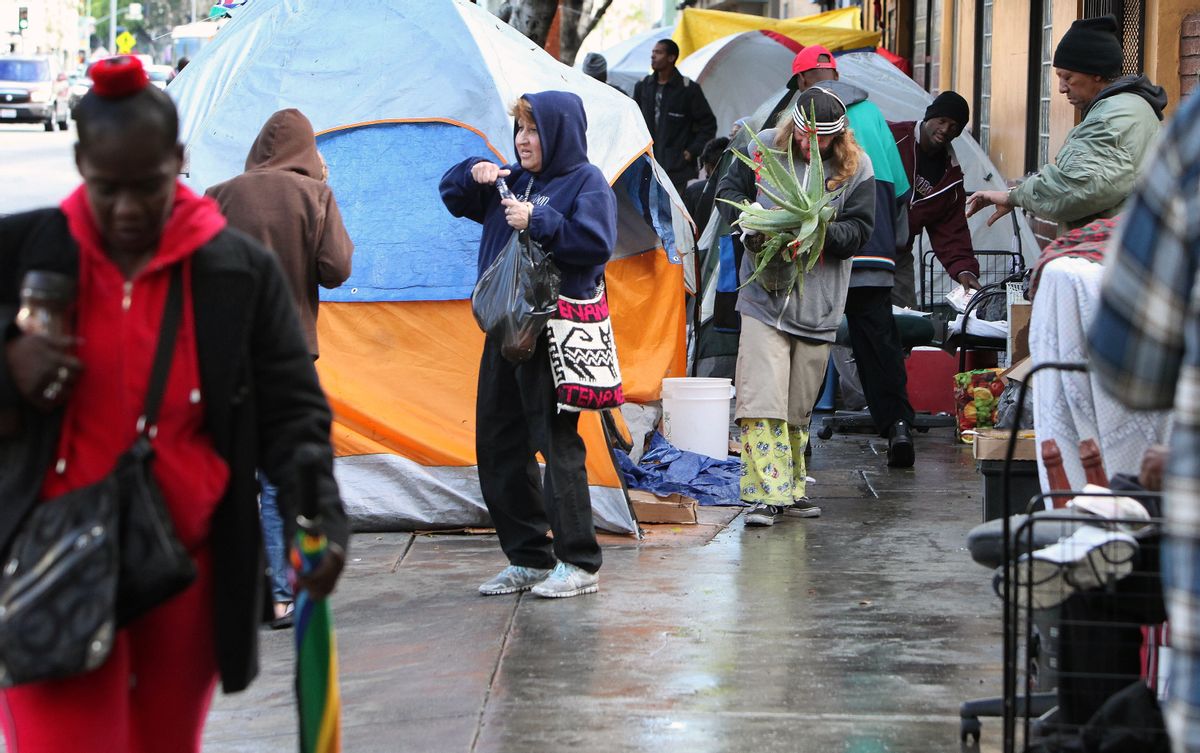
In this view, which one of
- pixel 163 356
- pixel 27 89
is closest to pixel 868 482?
pixel 163 356

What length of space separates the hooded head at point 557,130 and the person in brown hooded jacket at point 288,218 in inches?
30.1

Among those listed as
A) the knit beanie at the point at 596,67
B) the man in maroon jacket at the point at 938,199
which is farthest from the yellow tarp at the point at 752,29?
the man in maroon jacket at the point at 938,199

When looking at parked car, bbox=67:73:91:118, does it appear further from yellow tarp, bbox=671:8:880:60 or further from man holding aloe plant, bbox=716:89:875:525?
man holding aloe plant, bbox=716:89:875:525

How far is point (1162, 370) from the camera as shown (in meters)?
2.19

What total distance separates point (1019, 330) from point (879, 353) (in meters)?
2.36

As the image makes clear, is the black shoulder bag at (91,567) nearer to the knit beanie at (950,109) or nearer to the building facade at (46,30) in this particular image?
the knit beanie at (950,109)

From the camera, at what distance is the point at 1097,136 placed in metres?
5.93

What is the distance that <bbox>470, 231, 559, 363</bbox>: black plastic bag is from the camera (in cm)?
569

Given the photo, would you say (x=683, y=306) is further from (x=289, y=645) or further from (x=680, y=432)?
(x=289, y=645)

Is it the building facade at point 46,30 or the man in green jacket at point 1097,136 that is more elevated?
the man in green jacket at point 1097,136

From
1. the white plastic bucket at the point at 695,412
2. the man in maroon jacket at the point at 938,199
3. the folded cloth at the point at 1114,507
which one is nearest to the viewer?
the folded cloth at the point at 1114,507

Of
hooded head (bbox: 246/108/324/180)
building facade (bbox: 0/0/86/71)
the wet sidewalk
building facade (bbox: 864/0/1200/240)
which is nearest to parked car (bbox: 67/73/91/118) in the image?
building facade (bbox: 0/0/86/71)

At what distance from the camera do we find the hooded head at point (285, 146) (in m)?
5.94

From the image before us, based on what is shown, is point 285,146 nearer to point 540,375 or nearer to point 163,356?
point 540,375
